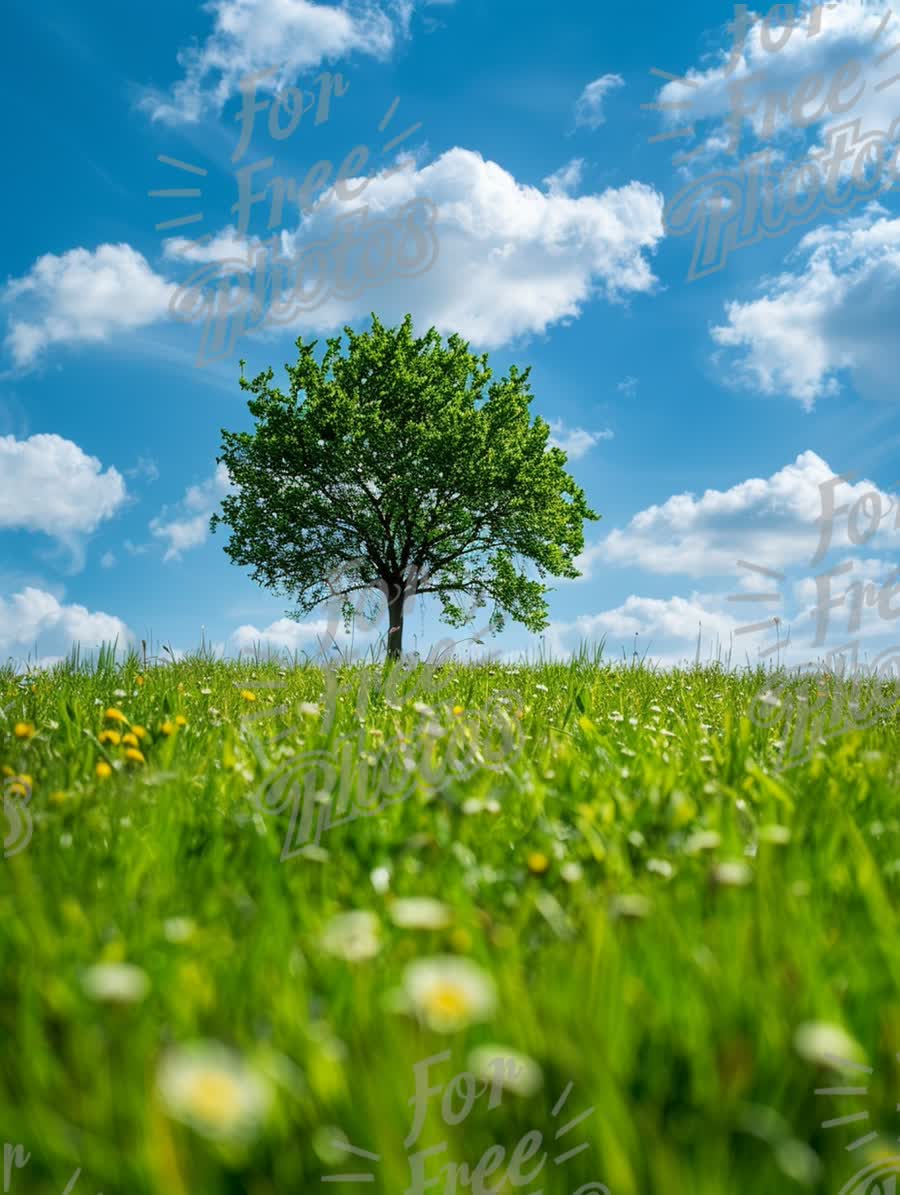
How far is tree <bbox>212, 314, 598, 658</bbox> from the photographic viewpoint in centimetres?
2697

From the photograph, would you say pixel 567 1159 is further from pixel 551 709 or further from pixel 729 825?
pixel 551 709

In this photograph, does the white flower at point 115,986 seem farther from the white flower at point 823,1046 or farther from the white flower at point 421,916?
the white flower at point 823,1046

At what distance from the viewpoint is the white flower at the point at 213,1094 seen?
1.25m

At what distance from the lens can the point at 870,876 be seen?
270 centimetres

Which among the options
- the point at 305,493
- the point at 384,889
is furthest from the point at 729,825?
the point at 305,493

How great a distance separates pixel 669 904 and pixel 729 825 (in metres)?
0.59

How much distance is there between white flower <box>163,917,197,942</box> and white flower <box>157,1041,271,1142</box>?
2.89 ft

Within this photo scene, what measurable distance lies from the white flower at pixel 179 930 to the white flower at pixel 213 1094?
2.89ft

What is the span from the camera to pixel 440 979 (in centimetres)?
156

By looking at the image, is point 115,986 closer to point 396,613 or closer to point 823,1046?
point 823,1046

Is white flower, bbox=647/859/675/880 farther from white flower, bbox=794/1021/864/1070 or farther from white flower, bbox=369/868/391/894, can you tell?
white flower, bbox=794/1021/864/1070

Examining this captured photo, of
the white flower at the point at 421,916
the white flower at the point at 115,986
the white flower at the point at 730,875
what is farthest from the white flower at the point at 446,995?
the white flower at the point at 730,875

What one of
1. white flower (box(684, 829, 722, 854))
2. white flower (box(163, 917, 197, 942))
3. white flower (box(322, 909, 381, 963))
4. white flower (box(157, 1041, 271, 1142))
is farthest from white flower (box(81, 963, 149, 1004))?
white flower (box(684, 829, 722, 854))

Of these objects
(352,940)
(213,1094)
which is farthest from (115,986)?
(352,940)
